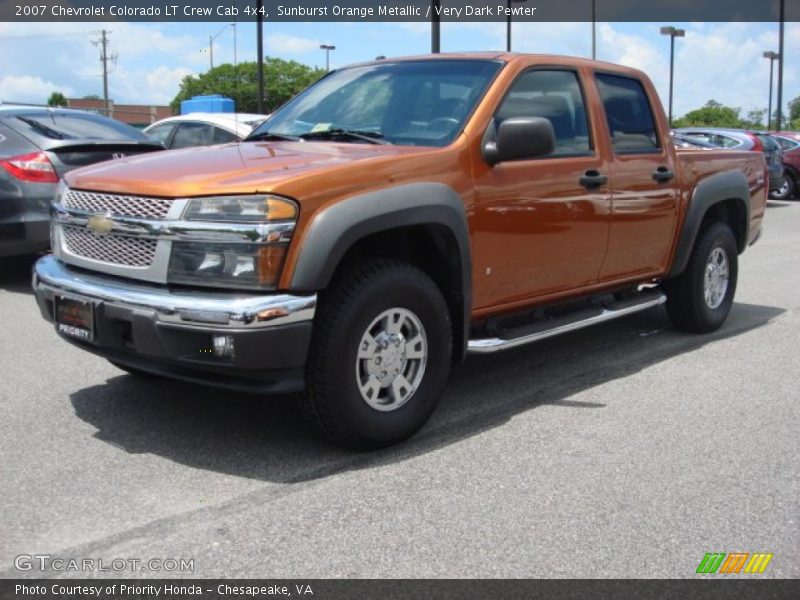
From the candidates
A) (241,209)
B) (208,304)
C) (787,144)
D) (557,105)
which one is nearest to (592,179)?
(557,105)

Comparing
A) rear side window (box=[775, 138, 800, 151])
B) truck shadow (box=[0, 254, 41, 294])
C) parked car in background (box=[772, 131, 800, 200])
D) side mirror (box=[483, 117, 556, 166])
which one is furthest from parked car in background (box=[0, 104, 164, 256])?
rear side window (box=[775, 138, 800, 151])

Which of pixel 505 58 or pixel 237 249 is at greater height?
pixel 505 58

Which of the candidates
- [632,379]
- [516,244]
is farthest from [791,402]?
[516,244]

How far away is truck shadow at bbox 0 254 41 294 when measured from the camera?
8.25 meters

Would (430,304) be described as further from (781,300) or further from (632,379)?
(781,300)

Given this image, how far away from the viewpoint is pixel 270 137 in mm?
5188

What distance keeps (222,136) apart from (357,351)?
793 centimetres

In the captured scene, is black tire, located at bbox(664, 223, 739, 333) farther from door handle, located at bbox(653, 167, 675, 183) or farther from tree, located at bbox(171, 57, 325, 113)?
tree, located at bbox(171, 57, 325, 113)

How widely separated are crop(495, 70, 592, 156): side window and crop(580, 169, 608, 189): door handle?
0.46 ft

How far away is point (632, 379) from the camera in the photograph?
5.50m

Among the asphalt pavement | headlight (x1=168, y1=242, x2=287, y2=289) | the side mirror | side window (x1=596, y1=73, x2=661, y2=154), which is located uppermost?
side window (x1=596, y1=73, x2=661, y2=154)

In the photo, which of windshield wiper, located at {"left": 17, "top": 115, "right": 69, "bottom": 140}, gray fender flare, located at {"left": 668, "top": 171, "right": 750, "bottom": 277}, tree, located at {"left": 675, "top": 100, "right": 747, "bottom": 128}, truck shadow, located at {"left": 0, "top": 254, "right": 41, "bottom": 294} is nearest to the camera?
gray fender flare, located at {"left": 668, "top": 171, "right": 750, "bottom": 277}

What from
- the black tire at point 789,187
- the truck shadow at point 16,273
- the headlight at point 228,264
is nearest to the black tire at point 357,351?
the headlight at point 228,264

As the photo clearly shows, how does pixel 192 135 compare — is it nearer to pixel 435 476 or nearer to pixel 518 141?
pixel 518 141
